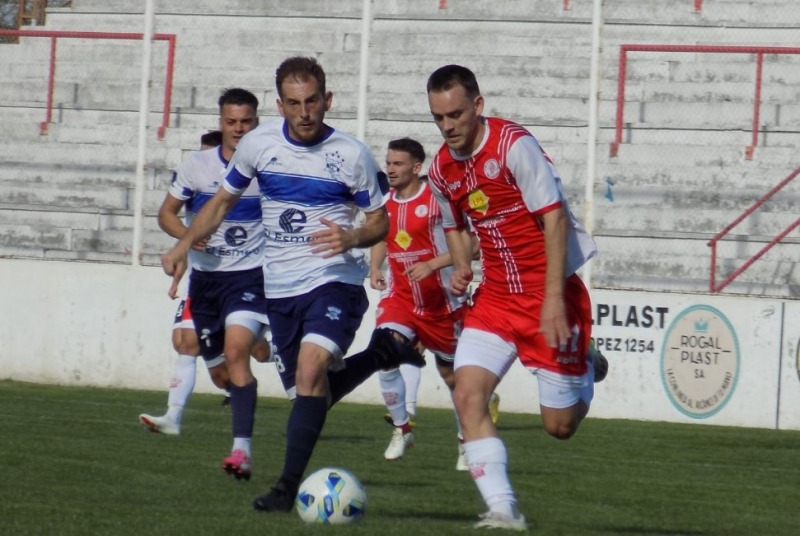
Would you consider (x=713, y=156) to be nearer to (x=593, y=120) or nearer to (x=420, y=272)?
(x=593, y=120)

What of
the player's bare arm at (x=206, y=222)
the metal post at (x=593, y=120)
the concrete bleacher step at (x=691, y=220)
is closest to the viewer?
the player's bare arm at (x=206, y=222)

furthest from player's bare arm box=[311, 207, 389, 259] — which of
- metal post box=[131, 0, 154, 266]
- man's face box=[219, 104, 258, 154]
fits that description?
metal post box=[131, 0, 154, 266]

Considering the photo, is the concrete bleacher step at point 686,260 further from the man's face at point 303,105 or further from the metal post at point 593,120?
the man's face at point 303,105

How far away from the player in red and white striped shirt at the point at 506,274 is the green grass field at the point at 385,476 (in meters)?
0.47

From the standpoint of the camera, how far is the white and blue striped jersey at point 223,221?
9.06 metres

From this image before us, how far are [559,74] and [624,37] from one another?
974 millimetres

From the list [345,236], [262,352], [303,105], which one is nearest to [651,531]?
[345,236]

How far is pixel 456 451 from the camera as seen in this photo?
10.5 meters

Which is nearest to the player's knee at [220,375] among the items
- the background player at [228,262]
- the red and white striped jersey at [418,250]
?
the background player at [228,262]

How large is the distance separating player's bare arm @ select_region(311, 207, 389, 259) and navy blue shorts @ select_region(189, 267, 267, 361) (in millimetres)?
1724

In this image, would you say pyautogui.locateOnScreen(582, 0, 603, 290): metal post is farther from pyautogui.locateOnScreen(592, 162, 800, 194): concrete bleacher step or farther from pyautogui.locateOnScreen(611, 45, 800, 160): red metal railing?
pyautogui.locateOnScreen(592, 162, 800, 194): concrete bleacher step

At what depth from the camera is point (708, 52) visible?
57.2 feet

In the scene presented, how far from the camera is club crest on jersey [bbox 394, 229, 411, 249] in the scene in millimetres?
10680

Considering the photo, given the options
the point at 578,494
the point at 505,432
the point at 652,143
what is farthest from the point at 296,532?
the point at 652,143
